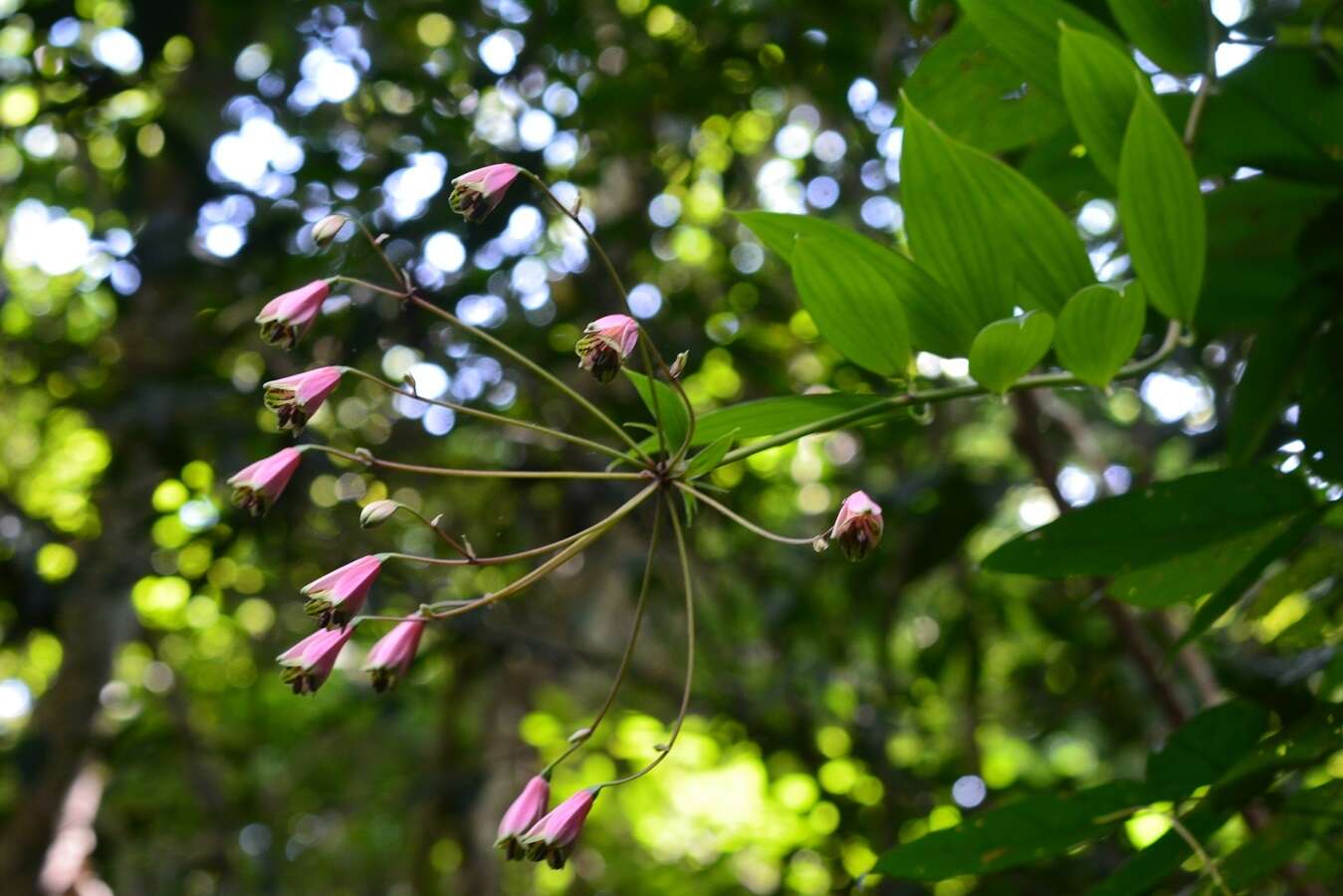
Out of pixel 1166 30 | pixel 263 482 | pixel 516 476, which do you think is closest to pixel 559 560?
pixel 516 476

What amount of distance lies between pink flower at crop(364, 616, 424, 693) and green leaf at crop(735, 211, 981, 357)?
0.27 metres

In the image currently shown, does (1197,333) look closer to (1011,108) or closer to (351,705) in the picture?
Result: (1011,108)

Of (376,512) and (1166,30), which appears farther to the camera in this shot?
(1166,30)

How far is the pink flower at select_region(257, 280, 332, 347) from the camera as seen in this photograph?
0.63m

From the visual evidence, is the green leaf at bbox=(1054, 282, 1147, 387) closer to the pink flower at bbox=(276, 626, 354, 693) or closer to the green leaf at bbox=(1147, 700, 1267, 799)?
the green leaf at bbox=(1147, 700, 1267, 799)

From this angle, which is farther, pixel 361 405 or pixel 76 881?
pixel 76 881

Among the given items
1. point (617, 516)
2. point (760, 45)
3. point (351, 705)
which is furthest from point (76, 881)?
point (617, 516)

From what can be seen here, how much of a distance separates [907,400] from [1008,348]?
5 cm

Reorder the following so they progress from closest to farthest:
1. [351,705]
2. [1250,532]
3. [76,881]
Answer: [1250,532] < [76,881] < [351,705]

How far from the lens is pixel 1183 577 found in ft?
2.36

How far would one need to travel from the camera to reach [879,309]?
0.63m

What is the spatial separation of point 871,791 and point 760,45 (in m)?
1.25

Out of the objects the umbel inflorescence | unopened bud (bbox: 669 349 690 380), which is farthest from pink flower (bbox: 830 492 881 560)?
unopened bud (bbox: 669 349 690 380)

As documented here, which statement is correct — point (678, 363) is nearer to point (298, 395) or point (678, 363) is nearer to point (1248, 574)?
point (298, 395)
